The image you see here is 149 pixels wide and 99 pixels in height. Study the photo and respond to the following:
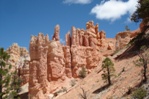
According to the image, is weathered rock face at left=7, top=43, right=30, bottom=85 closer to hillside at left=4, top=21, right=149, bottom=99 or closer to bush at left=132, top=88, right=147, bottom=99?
hillside at left=4, top=21, right=149, bottom=99

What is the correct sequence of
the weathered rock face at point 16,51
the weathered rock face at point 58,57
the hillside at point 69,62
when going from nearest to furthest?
the hillside at point 69,62 < the weathered rock face at point 58,57 < the weathered rock face at point 16,51

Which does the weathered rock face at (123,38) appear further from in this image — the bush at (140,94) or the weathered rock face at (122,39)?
the bush at (140,94)

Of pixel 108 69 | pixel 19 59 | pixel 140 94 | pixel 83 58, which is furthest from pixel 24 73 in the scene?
pixel 140 94

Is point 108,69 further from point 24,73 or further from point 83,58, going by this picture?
point 24,73

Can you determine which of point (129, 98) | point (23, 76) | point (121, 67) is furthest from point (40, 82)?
point (129, 98)

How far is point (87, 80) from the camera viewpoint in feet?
168

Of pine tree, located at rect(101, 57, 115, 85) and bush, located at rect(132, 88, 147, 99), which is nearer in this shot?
bush, located at rect(132, 88, 147, 99)

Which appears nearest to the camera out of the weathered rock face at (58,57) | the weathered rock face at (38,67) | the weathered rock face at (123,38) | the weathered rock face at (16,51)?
the weathered rock face at (38,67)

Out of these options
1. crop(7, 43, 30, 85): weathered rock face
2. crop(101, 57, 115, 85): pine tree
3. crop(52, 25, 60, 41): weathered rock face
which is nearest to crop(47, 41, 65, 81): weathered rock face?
crop(52, 25, 60, 41): weathered rock face

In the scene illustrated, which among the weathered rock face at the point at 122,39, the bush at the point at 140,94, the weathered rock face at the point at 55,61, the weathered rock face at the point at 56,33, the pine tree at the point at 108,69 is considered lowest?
the bush at the point at 140,94

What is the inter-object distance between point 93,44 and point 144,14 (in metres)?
34.6

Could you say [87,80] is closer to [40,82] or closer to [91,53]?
[40,82]

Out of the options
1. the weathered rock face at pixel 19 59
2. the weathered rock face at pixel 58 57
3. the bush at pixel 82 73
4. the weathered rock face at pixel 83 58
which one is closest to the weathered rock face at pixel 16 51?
the weathered rock face at pixel 19 59

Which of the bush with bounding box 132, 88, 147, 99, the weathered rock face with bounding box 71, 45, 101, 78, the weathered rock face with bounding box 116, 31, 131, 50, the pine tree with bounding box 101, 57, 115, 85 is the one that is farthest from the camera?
the weathered rock face with bounding box 116, 31, 131, 50
